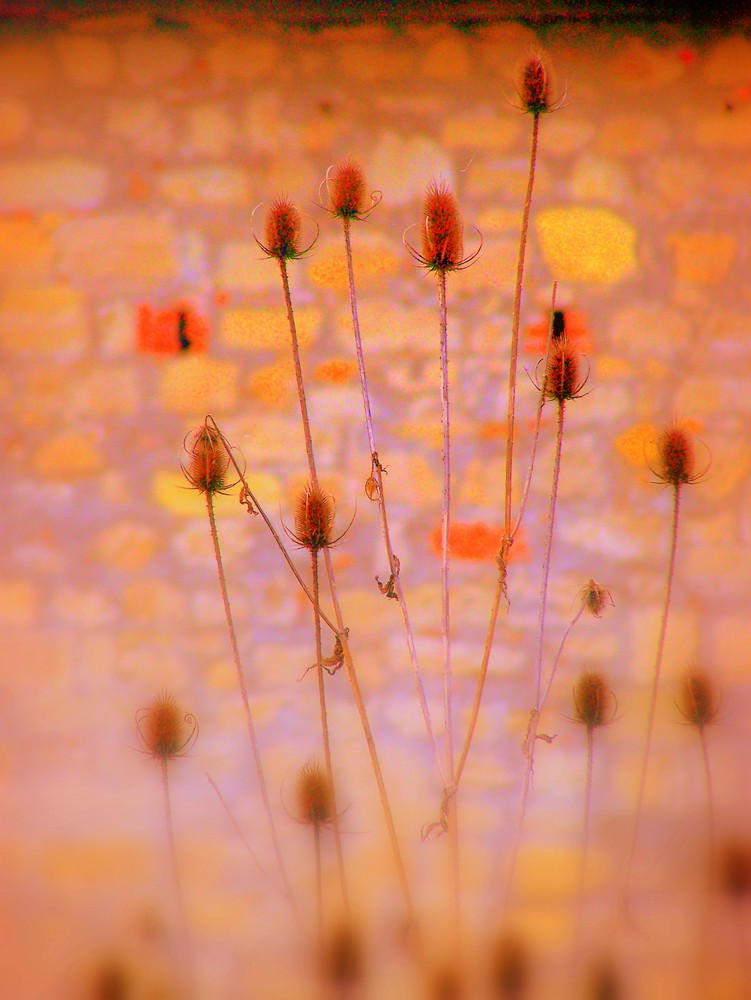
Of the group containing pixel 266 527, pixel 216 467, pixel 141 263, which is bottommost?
Result: pixel 266 527

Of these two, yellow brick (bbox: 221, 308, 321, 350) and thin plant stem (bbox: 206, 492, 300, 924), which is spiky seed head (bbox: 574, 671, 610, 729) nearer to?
thin plant stem (bbox: 206, 492, 300, 924)

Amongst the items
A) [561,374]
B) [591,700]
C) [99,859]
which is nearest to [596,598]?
[591,700]

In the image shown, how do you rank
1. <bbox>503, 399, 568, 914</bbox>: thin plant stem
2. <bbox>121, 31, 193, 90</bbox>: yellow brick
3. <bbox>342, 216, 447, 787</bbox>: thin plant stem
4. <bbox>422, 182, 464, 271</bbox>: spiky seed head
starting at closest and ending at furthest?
<bbox>422, 182, 464, 271</bbox>: spiky seed head
<bbox>342, 216, 447, 787</bbox>: thin plant stem
<bbox>503, 399, 568, 914</bbox>: thin plant stem
<bbox>121, 31, 193, 90</bbox>: yellow brick

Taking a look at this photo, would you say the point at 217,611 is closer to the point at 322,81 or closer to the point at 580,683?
the point at 580,683

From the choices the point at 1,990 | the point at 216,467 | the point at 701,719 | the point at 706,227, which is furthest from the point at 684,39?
the point at 1,990

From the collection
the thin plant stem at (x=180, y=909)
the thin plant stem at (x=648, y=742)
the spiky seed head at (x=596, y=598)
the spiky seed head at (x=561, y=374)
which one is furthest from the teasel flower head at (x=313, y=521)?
the thin plant stem at (x=648, y=742)

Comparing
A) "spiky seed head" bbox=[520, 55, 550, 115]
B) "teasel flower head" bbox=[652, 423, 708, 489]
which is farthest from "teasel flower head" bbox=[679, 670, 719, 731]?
"spiky seed head" bbox=[520, 55, 550, 115]
